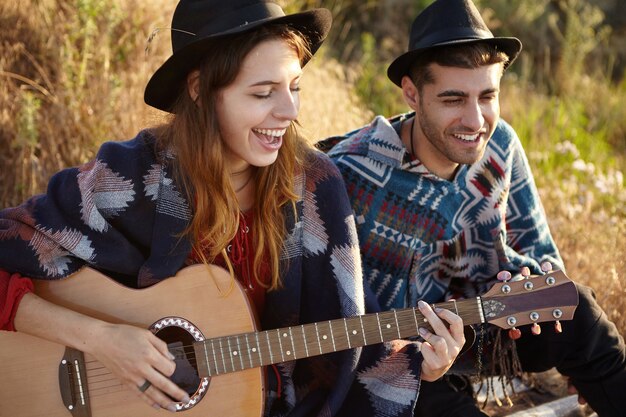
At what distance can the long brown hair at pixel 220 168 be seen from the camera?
8.96ft

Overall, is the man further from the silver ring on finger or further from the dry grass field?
the silver ring on finger

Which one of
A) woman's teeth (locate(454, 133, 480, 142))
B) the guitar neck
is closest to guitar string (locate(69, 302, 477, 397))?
the guitar neck

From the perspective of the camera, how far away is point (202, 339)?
273cm

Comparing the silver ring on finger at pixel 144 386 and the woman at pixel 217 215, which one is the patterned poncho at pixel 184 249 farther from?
the silver ring on finger at pixel 144 386

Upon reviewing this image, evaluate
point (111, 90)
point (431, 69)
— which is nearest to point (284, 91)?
point (431, 69)

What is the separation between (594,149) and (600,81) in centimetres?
272

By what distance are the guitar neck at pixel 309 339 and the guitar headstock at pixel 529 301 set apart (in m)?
0.06

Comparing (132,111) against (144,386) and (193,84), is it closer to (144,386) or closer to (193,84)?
(193,84)

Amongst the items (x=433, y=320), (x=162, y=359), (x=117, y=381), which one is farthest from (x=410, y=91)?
(x=117, y=381)

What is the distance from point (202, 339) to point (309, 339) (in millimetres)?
366

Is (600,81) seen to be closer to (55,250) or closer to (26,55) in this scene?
(26,55)

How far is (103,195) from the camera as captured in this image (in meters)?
2.81

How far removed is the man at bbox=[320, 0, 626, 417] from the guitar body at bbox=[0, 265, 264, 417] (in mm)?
719

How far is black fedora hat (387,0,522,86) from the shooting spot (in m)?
3.23
